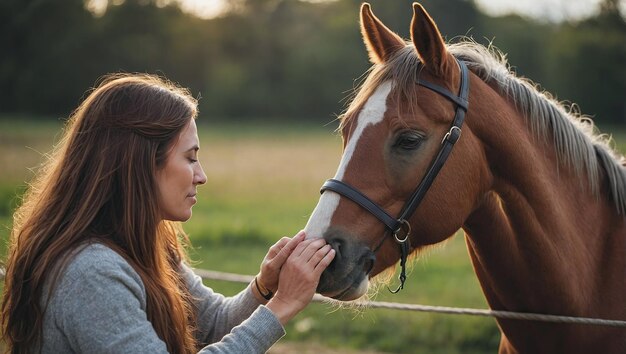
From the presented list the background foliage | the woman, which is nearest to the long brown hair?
the woman

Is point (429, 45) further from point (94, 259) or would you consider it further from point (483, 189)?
point (94, 259)

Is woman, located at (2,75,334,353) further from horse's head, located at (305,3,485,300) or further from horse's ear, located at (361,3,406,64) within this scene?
horse's ear, located at (361,3,406,64)

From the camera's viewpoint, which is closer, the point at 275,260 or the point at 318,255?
the point at 318,255

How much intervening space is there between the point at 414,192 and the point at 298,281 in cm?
60

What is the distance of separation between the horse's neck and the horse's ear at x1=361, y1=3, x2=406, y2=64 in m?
0.45

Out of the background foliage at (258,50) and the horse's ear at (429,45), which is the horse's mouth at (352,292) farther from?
the background foliage at (258,50)

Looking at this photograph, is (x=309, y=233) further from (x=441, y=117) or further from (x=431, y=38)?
(x=431, y=38)

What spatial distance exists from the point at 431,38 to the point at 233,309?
1.37 meters

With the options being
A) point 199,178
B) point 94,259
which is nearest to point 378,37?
point 199,178

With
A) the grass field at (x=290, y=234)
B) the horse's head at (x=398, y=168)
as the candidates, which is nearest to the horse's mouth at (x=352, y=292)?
the horse's head at (x=398, y=168)

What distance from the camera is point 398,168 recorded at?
2359 millimetres

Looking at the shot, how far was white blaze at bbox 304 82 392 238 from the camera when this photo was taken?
227cm

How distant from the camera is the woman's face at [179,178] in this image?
7.01 feet

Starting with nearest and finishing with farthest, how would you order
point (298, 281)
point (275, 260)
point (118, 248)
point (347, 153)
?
point (118, 248)
point (298, 281)
point (275, 260)
point (347, 153)
